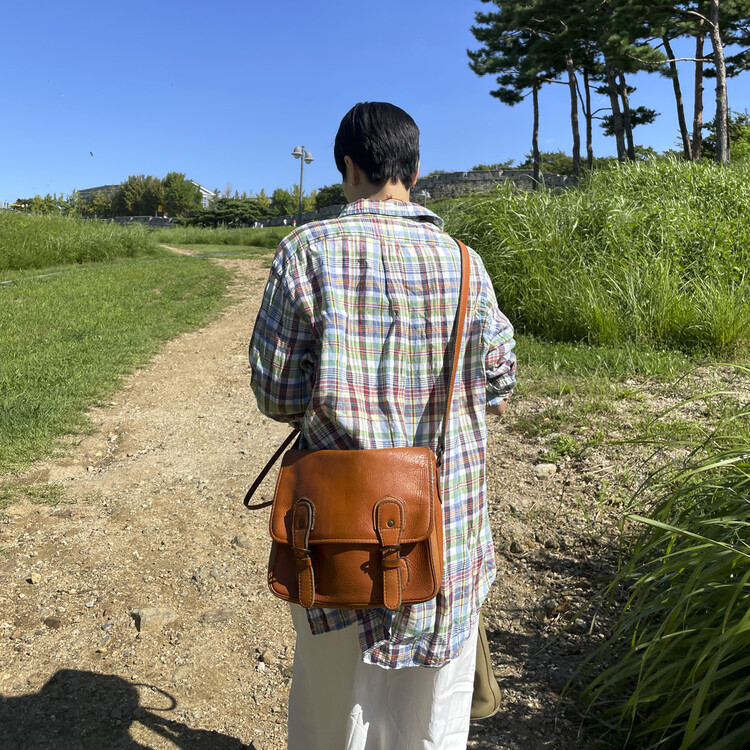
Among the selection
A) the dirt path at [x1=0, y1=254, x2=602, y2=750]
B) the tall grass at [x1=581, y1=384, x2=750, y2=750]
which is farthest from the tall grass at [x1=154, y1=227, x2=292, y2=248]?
the tall grass at [x1=581, y1=384, x2=750, y2=750]

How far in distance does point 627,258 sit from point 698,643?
6.32 meters

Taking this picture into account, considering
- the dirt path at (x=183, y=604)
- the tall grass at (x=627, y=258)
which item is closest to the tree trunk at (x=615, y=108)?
the tall grass at (x=627, y=258)

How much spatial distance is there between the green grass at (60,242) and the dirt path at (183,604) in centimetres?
1327

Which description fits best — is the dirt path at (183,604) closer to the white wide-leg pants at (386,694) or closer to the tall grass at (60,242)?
the white wide-leg pants at (386,694)

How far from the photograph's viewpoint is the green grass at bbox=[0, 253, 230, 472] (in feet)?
17.4

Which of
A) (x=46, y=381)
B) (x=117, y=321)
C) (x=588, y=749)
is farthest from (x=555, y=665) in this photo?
(x=117, y=321)

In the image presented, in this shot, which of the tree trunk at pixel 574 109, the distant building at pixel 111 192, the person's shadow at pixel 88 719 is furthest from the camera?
the distant building at pixel 111 192

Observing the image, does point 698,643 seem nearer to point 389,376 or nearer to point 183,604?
point 389,376

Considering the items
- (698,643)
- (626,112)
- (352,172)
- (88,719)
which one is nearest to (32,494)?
(88,719)

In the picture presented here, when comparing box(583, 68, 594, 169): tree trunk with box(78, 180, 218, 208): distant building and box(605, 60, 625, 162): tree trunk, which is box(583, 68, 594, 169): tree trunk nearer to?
box(605, 60, 625, 162): tree trunk

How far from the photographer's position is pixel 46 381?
6316mm

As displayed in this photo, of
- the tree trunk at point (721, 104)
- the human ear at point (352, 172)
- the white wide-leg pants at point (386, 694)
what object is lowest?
the white wide-leg pants at point (386, 694)

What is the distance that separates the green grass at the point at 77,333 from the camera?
5.29 m

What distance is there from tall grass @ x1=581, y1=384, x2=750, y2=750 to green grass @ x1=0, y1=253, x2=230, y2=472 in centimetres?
384
